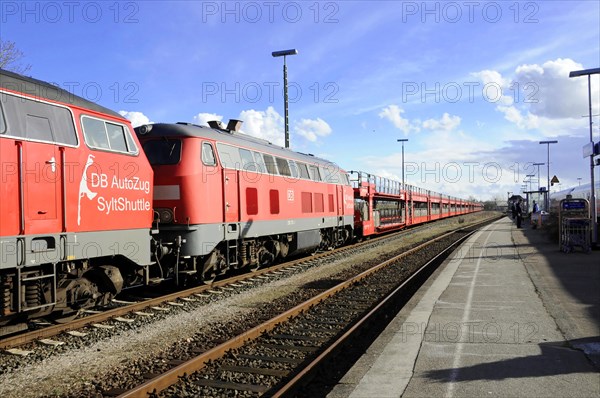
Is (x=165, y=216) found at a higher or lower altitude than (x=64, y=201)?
lower

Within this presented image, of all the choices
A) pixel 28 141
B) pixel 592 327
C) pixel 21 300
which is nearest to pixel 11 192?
pixel 28 141

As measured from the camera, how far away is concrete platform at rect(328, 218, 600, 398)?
471 cm

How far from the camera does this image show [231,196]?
1185 centimetres

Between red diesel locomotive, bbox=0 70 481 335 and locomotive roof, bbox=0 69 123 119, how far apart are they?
0.8 inches

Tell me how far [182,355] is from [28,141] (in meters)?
3.47

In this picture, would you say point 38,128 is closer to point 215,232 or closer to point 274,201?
point 215,232

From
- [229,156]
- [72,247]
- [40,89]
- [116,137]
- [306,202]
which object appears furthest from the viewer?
[306,202]

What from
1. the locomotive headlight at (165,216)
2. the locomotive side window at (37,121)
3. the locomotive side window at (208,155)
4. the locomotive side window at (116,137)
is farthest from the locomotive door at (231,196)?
the locomotive side window at (37,121)

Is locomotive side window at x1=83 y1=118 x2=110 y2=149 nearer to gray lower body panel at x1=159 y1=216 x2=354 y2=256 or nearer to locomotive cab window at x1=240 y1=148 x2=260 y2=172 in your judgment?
gray lower body panel at x1=159 y1=216 x2=354 y2=256

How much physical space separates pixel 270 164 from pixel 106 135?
22.0 feet

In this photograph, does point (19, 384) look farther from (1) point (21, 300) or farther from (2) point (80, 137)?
(2) point (80, 137)

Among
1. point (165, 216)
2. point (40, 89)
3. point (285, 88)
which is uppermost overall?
point (285, 88)

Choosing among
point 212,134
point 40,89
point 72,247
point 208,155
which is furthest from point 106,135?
point 212,134

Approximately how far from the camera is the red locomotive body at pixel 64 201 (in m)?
6.17
